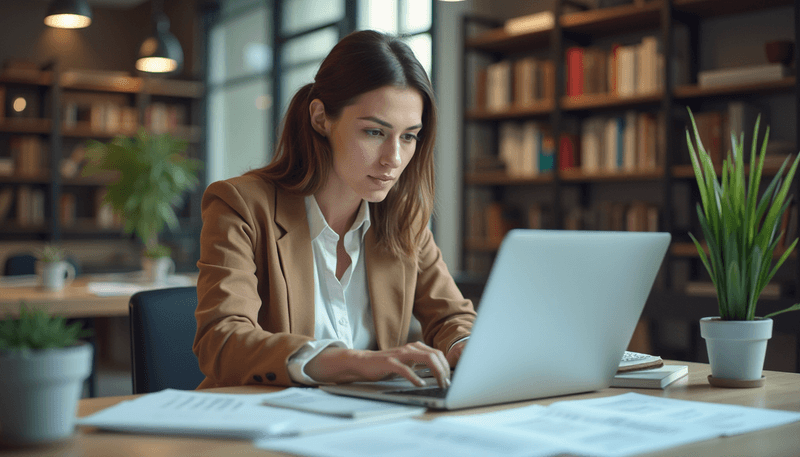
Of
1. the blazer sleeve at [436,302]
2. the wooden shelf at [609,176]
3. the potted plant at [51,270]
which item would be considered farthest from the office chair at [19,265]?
the blazer sleeve at [436,302]

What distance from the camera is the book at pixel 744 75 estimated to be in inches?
127

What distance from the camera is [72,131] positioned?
21.5ft

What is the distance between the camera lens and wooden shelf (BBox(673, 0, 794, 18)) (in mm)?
3441

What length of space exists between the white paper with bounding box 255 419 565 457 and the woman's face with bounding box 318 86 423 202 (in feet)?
2.39

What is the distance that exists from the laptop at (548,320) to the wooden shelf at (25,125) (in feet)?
20.5

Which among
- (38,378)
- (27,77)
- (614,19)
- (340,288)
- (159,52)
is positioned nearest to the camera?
(38,378)

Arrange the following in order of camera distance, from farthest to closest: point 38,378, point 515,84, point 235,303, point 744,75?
point 515,84 < point 744,75 < point 235,303 < point 38,378

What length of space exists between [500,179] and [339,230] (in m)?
2.92

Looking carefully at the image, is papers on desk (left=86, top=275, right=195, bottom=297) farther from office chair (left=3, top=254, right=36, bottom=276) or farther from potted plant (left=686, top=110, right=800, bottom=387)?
potted plant (left=686, top=110, right=800, bottom=387)

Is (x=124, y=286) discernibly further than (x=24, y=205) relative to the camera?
No

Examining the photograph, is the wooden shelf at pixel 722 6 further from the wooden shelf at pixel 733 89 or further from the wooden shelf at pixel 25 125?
the wooden shelf at pixel 25 125

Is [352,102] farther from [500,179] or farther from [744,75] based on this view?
[500,179]

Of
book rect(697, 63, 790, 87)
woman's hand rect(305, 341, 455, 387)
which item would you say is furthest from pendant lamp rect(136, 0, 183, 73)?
woman's hand rect(305, 341, 455, 387)

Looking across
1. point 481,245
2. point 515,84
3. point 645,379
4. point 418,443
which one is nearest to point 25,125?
point 481,245
